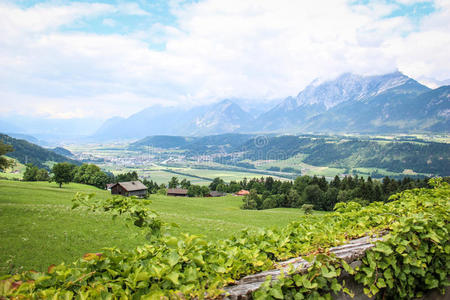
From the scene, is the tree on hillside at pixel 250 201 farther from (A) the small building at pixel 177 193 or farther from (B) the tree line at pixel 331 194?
(A) the small building at pixel 177 193

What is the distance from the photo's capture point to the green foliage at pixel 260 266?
8.92 ft

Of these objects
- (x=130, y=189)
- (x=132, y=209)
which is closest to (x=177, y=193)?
(x=130, y=189)

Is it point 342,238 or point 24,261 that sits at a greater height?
point 342,238

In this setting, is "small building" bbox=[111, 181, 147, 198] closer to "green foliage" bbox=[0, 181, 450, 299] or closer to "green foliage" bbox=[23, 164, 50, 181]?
"green foliage" bbox=[23, 164, 50, 181]

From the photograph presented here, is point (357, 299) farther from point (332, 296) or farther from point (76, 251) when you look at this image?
point (76, 251)

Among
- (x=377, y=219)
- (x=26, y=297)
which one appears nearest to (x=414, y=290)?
(x=377, y=219)

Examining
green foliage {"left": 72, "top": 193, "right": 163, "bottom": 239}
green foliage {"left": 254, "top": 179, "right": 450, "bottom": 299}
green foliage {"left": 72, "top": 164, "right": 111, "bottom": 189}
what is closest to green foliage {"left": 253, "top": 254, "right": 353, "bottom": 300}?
green foliage {"left": 254, "top": 179, "right": 450, "bottom": 299}

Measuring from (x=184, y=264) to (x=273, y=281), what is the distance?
3.44 feet

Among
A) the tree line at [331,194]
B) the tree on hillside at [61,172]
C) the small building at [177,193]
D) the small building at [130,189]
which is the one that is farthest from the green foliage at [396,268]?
the small building at [177,193]

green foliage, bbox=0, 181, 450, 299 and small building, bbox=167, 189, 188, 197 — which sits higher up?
green foliage, bbox=0, 181, 450, 299

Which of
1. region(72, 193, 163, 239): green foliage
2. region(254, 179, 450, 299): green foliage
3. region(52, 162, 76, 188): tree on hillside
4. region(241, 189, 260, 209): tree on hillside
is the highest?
region(72, 193, 163, 239): green foliage

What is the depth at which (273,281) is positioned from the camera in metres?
3.12

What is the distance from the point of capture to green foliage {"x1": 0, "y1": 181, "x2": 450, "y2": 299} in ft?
8.92

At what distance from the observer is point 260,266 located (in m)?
3.69
